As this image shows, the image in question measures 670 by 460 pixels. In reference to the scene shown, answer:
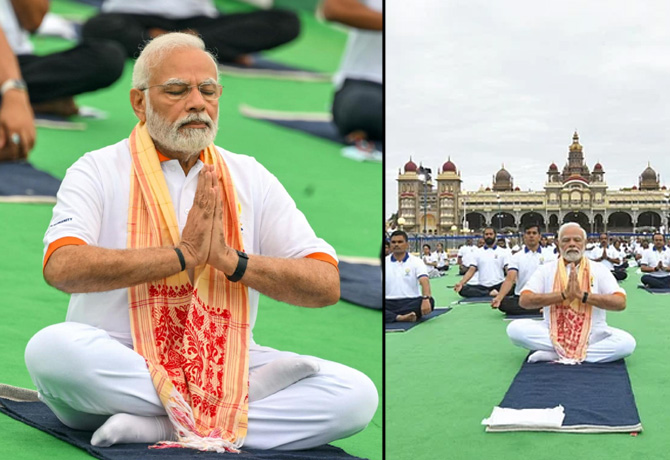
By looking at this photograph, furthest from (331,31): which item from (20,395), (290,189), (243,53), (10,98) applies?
(20,395)

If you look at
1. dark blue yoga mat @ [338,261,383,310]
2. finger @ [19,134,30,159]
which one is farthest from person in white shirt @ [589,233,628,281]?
finger @ [19,134,30,159]

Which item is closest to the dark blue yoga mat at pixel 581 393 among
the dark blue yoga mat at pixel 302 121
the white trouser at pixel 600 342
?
the white trouser at pixel 600 342

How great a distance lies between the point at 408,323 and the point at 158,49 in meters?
2.31

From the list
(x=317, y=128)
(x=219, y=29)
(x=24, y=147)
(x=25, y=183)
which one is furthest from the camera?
(x=219, y=29)

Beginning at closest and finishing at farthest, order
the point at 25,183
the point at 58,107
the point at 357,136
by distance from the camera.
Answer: the point at 25,183 < the point at 58,107 < the point at 357,136

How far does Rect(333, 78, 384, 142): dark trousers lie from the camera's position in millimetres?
6082

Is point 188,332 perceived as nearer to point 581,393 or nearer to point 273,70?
point 581,393

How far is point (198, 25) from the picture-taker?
23.3 ft

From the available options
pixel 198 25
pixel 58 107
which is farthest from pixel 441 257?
pixel 198 25

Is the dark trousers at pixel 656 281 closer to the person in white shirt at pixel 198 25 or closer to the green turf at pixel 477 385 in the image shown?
the green turf at pixel 477 385

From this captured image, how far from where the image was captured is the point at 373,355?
12.6 ft

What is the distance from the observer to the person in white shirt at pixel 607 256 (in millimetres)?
4188

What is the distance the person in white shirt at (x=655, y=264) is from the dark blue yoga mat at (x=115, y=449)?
2084mm

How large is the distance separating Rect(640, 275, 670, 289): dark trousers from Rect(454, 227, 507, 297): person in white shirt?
581mm
